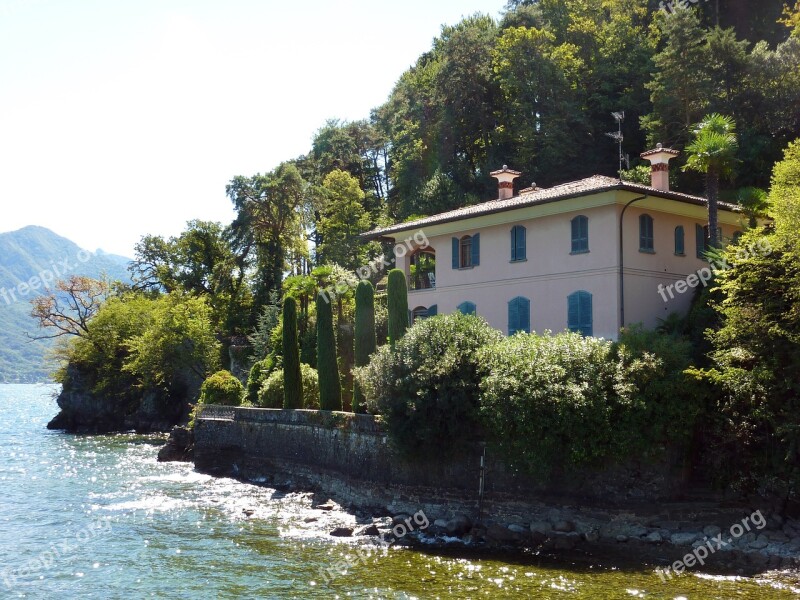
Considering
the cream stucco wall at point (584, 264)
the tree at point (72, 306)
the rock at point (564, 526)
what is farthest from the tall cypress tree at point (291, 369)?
the tree at point (72, 306)

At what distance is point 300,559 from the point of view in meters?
17.9

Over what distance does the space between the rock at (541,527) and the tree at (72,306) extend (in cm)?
4899

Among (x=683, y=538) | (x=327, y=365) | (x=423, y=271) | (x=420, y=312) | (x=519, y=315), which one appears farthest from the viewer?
(x=423, y=271)

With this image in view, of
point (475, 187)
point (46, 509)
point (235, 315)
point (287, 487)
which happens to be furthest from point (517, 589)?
point (235, 315)

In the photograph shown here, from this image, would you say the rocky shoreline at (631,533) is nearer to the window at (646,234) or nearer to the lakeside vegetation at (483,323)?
the lakeside vegetation at (483,323)

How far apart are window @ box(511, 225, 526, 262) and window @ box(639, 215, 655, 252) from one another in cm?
446

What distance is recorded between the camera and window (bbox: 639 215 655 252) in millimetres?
25688

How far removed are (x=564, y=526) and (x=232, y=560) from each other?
877 cm

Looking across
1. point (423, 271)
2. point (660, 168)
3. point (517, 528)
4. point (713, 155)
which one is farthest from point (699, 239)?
point (517, 528)

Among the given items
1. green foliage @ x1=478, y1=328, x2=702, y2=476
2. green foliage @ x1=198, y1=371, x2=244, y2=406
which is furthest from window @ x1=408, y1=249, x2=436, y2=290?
green foliage @ x1=478, y1=328, x2=702, y2=476

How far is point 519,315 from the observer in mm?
27672

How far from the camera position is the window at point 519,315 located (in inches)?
1078

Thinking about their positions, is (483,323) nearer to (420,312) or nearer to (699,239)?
(420,312)

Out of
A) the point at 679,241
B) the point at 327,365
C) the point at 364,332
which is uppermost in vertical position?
the point at 679,241
